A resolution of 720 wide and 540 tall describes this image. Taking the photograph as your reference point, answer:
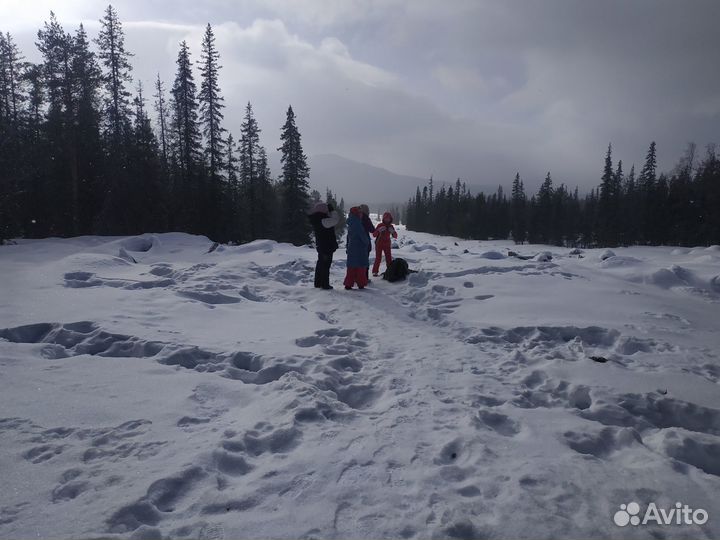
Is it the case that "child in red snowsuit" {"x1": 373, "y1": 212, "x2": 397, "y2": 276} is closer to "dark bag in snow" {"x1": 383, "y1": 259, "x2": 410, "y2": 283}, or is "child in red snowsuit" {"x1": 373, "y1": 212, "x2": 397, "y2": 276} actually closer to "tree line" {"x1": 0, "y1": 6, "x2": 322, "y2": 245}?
"dark bag in snow" {"x1": 383, "y1": 259, "x2": 410, "y2": 283}

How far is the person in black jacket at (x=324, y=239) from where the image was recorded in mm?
8779

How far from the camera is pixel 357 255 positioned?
29.2 ft

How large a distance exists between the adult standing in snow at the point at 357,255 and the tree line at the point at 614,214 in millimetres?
43011

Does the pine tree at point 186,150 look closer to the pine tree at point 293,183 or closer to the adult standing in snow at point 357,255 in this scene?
the pine tree at point 293,183

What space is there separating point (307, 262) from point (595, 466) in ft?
32.3

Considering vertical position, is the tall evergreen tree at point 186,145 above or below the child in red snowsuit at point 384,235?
above

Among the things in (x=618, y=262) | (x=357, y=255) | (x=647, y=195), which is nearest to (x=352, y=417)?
(x=357, y=255)

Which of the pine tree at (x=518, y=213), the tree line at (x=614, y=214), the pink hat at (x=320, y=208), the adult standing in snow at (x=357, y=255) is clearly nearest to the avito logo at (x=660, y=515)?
the adult standing in snow at (x=357, y=255)

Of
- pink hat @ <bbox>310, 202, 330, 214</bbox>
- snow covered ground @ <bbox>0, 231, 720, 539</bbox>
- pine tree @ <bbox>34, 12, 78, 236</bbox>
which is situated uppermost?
pine tree @ <bbox>34, 12, 78, 236</bbox>

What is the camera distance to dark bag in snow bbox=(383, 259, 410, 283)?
970 cm

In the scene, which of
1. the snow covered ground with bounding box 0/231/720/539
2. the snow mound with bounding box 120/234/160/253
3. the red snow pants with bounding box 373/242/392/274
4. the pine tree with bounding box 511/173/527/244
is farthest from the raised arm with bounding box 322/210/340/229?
the pine tree with bounding box 511/173/527/244

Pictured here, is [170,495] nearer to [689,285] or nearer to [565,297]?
[565,297]

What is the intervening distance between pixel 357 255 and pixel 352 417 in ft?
18.8

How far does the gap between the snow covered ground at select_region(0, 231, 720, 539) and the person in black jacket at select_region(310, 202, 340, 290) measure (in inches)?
71.5
